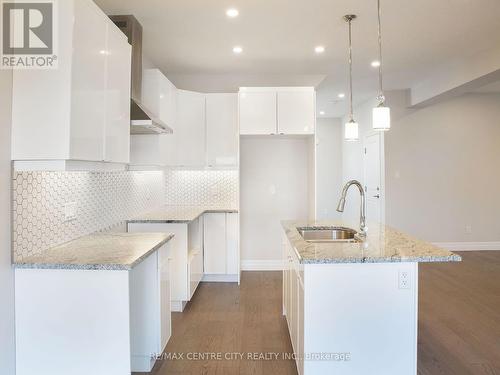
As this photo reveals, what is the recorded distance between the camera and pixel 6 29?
1.69m

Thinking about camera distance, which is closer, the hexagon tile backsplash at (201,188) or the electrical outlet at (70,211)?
the electrical outlet at (70,211)

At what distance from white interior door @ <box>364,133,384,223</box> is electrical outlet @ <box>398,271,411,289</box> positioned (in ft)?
14.0

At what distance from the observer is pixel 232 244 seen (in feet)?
13.9

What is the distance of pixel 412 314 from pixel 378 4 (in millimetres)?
2283

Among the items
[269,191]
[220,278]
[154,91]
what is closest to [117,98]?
[154,91]

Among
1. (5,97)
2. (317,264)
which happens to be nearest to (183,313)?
(317,264)

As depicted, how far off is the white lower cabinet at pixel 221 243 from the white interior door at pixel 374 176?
287 centimetres

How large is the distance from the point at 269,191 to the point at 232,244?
40.4 inches

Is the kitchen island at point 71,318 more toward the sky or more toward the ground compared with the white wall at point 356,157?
more toward the ground

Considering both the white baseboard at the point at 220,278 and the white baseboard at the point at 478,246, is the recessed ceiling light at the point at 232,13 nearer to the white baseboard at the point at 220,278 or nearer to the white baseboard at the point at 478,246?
the white baseboard at the point at 220,278

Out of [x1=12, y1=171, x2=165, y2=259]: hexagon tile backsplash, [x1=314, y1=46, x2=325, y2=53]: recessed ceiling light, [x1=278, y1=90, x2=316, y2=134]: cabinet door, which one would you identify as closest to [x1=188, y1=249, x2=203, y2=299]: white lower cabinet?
[x1=12, y1=171, x2=165, y2=259]: hexagon tile backsplash

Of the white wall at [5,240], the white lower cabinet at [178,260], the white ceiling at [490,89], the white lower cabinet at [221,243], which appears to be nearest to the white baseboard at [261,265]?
the white lower cabinet at [221,243]

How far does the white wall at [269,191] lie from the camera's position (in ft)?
15.8

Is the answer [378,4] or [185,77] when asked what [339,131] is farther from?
[378,4]
